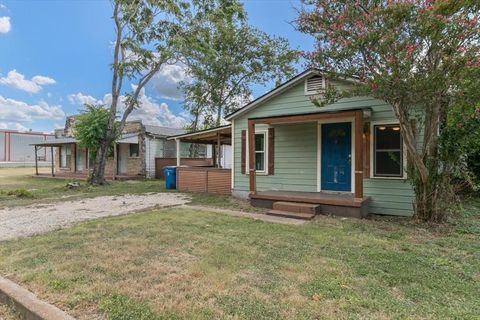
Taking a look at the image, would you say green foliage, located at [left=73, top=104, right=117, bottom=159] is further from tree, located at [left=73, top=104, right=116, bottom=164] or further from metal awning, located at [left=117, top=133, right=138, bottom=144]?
metal awning, located at [left=117, top=133, right=138, bottom=144]

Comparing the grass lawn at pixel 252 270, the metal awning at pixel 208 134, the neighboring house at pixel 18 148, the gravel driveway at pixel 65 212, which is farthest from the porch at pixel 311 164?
the neighboring house at pixel 18 148

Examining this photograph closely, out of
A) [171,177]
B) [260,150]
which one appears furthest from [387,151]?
[171,177]

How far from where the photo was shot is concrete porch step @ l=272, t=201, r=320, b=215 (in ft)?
23.5

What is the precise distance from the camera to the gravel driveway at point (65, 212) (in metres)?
6.07

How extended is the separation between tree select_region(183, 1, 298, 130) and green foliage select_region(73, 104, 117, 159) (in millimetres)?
5697

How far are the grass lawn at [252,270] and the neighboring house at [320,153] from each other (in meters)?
1.48

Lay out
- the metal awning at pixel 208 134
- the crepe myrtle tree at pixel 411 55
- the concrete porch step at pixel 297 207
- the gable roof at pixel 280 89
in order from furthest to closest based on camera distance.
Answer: the metal awning at pixel 208 134 → the gable roof at pixel 280 89 → the concrete porch step at pixel 297 207 → the crepe myrtle tree at pixel 411 55

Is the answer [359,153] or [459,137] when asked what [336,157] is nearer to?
[359,153]

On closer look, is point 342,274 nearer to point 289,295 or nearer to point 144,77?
point 289,295

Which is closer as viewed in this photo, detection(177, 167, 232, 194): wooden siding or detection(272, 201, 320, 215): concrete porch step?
detection(272, 201, 320, 215): concrete porch step

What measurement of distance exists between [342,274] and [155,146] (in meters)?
17.0

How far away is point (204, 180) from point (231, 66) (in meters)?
9.46

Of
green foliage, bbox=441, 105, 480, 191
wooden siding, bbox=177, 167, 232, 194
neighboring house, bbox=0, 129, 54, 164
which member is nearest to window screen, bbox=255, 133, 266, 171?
wooden siding, bbox=177, 167, 232, 194

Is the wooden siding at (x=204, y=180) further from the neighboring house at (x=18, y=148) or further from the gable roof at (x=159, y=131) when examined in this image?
the neighboring house at (x=18, y=148)
